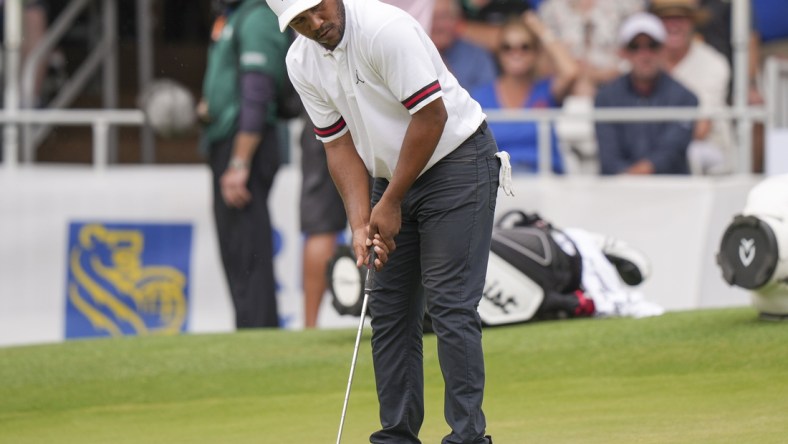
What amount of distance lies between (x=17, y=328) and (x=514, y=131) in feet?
13.6

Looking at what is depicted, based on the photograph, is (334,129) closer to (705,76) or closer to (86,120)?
(86,120)

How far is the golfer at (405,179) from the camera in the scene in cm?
548

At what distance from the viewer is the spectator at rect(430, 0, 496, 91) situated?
1292 centimetres

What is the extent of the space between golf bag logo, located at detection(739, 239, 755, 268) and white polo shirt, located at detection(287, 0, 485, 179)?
277 cm

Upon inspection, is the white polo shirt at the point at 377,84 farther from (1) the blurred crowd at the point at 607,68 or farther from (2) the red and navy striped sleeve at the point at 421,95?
(1) the blurred crowd at the point at 607,68

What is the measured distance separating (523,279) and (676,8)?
488 cm

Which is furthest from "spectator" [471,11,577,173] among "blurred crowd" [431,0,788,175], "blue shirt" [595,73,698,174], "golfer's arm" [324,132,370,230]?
"golfer's arm" [324,132,370,230]

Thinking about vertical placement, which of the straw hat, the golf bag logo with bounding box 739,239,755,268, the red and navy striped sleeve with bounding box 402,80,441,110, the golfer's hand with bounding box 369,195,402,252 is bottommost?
the golf bag logo with bounding box 739,239,755,268

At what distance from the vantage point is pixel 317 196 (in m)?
11.2

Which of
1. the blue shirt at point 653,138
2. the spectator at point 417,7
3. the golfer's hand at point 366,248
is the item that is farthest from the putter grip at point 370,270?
the blue shirt at point 653,138

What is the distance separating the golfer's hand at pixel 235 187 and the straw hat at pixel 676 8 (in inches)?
167

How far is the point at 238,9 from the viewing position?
10.9 m

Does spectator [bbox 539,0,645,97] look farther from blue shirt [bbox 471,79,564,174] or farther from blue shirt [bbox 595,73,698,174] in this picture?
blue shirt [bbox 471,79,564,174]

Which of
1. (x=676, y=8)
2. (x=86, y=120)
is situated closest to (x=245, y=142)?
(x=86, y=120)
